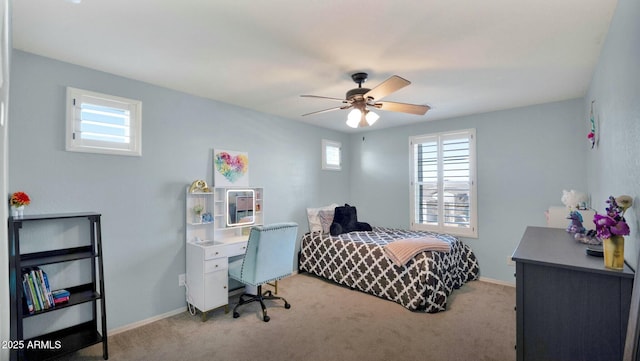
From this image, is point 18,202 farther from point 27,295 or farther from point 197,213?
point 197,213

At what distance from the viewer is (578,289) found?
4.52 ft

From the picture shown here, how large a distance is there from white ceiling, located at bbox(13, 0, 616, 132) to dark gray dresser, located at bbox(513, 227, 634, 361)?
142cm

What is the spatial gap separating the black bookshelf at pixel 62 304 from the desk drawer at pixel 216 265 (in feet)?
2.88

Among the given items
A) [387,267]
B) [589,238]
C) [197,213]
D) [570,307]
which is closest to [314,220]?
[387,267]

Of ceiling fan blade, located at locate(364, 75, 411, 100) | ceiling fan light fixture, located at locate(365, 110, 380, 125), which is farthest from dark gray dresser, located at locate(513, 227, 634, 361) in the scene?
ceiling fan light fixture, located at locate(365, 110, 380, 125)

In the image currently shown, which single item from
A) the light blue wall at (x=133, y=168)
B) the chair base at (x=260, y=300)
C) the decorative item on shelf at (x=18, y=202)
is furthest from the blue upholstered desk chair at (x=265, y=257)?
the decorative item on shelf at (x=18, y=202)

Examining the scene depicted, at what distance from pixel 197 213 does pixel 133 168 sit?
0.78 m

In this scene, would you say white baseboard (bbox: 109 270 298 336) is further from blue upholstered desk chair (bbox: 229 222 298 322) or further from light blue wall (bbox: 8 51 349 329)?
blue upholstered desk chair (bbox: 229 222 298 322)

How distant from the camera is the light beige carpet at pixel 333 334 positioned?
245cm

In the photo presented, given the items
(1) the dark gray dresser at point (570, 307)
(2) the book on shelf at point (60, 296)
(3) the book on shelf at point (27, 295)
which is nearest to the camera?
(1) the dark gray dresser at point (570, 307)

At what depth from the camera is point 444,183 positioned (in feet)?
15.0

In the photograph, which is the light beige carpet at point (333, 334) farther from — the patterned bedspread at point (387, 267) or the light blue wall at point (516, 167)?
the light blue wall at point (516, 167)

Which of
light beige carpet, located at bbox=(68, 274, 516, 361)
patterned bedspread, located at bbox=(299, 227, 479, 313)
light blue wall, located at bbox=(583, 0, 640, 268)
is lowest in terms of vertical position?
light beige carpet, located at bbox=(68, 274, 516, 361)

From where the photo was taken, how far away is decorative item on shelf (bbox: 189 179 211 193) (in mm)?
3284
